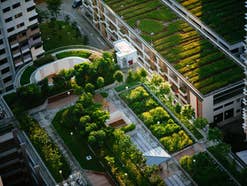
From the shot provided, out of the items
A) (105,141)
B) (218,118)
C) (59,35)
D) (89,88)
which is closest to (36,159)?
(105,141)

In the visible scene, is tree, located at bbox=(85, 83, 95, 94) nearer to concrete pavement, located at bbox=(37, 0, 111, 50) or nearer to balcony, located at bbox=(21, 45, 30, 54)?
balcony, located at bbox=(21, 45, 30, 54)

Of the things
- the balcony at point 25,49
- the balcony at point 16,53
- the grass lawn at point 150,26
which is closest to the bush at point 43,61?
the balcony at point 16,53

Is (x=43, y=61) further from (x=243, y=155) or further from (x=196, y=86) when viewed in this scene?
(x=243, y=155)

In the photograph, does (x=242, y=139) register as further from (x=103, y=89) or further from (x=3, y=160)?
(x=3, y=160)

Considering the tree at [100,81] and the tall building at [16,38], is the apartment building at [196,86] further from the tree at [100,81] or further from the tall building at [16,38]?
the tall building at [16,38]

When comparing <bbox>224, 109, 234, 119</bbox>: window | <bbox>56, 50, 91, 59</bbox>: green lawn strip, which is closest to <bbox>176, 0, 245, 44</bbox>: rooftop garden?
<bbox>224, 109, 234, 119</bbox>: window

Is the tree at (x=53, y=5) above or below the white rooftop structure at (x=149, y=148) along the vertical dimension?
above
